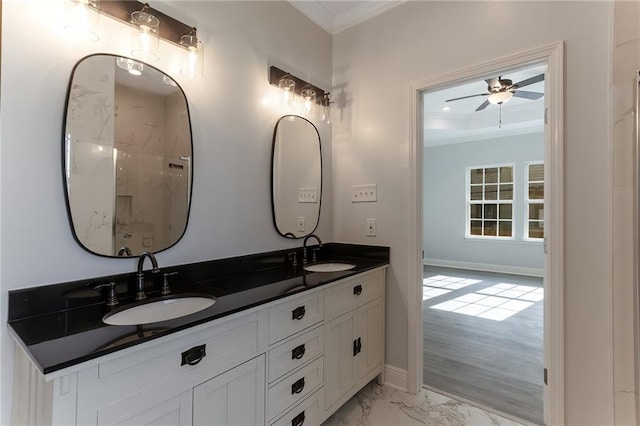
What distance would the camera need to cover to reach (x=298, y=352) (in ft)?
5.01

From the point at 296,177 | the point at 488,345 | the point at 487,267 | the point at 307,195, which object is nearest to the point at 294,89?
the point at 296,177

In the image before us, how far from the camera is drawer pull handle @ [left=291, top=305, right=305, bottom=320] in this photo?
59.2 inches

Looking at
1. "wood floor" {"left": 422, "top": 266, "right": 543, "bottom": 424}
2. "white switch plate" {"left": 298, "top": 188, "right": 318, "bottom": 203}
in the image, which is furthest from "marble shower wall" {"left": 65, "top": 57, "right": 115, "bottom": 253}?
"wood floor" {"left": 422, "top": 266, "right": 543, "bottom": 424}

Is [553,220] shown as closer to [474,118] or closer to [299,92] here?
[299,92]

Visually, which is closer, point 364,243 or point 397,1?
point 397,1

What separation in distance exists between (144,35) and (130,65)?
15 centimetres

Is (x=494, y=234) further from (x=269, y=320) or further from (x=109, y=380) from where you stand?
(x=109, y=380)

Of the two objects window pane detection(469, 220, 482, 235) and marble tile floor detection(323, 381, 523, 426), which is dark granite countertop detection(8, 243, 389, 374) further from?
window pane detection(469, 220, 482, 235)

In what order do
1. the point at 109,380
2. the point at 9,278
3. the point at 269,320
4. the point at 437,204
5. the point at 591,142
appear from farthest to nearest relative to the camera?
the point at 437,204 → the point at 591,142 → the point at 269,320 → the point at 9,278 → the point at 109,380

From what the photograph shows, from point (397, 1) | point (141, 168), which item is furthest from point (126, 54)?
point (397, 1)

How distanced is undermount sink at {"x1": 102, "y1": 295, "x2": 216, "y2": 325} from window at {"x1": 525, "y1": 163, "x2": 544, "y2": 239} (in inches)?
250

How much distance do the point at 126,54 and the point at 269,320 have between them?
1373 millimetres

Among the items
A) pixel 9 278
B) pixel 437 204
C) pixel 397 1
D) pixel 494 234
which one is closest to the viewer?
pixel 9 278

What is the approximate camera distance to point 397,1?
2.27 meters
